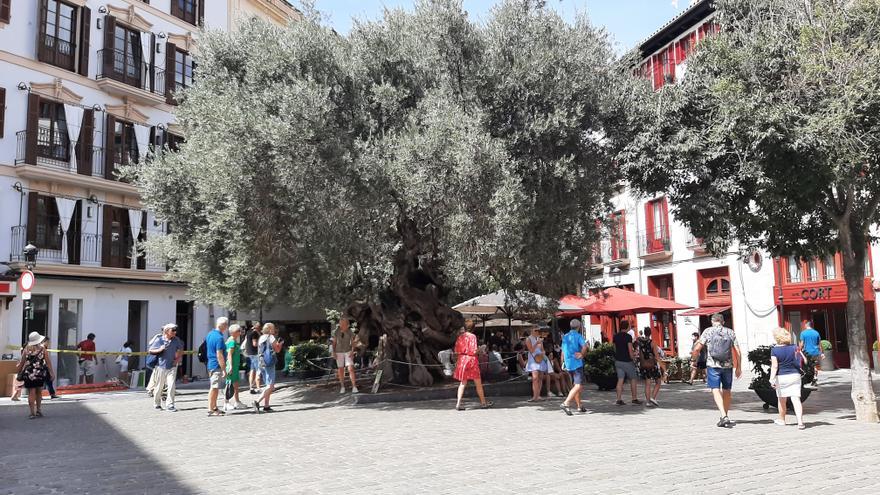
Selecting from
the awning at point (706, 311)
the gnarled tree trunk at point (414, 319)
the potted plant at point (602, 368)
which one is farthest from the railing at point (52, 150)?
the awning at point (706, 311)

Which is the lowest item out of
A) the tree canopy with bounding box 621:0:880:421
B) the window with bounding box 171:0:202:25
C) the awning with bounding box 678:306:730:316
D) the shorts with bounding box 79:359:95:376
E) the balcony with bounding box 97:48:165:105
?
the shorts with bounding box 79:359:95:376

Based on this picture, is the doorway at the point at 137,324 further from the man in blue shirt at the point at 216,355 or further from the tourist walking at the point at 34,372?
the man in blue shirt at the point at 216,355

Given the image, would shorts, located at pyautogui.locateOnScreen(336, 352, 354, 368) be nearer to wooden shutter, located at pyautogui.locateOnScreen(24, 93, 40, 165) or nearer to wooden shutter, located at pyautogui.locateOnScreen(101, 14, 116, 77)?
wooden shutter, located at pyautogui.locateOnScreen(24, 93, 40, 165)

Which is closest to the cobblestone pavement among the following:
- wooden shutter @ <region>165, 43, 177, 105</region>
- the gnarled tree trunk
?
the gnarled tree trunk

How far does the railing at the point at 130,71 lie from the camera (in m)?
23.6

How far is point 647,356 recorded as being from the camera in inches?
527

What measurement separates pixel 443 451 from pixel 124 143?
20.6 meters

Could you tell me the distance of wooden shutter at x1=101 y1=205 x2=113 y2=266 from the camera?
23.4 metres

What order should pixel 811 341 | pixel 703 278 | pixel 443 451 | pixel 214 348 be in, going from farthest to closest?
pixel 703 278, pixel 811 341, pixel 214 348, pixel 443 451

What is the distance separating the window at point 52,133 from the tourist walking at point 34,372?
37.0ft

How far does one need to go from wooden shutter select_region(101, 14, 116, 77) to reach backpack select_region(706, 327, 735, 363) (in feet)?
72.4

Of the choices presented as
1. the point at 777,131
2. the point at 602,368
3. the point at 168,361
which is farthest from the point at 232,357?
the point at 777,131

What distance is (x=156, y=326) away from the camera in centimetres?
2491

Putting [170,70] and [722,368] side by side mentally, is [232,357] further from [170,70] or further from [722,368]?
[170,70]
